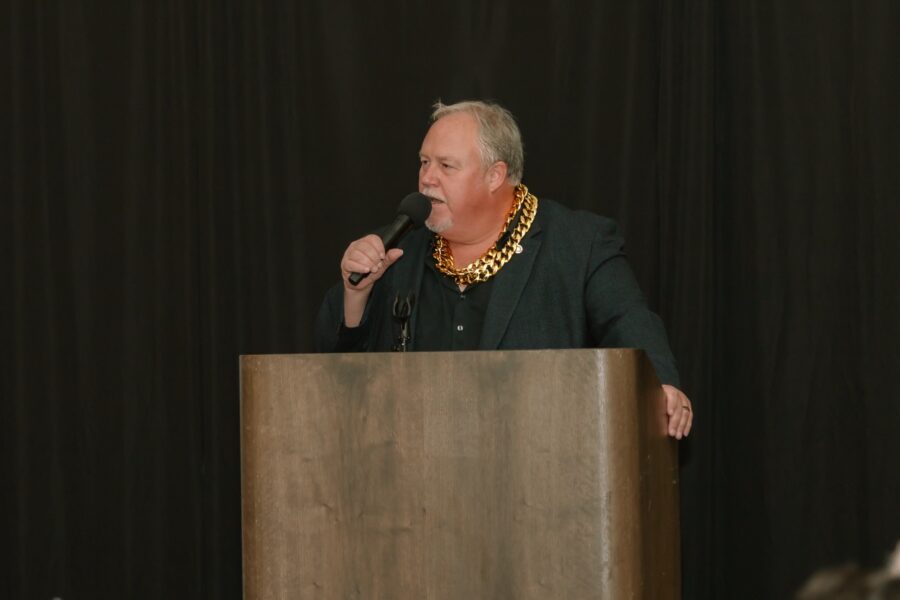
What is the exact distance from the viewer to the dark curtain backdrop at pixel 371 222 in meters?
3.32

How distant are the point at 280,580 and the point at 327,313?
1097mm

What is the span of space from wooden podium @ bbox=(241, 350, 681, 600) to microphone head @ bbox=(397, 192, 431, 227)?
738 mm

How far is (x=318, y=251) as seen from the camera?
12.6 feet

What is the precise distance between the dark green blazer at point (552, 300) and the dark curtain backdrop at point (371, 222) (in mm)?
545

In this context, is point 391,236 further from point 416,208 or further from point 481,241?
point 481,241

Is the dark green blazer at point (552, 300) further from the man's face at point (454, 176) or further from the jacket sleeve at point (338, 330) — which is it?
the man's face at point (454, 176)

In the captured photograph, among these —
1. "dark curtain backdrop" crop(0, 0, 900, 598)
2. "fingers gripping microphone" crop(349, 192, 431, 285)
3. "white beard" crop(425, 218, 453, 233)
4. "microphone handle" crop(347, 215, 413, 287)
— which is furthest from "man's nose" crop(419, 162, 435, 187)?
"dark curtain backdrop" crop(0, 0, 900, 598)

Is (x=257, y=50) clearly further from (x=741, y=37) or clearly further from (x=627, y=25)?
(x=741, y=37)

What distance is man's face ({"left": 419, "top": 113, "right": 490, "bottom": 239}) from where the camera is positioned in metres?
3.04

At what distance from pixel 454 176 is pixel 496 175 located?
0.13 metres

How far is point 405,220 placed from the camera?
2.66m

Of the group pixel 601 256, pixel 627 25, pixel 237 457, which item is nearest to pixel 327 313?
pixel 601 256

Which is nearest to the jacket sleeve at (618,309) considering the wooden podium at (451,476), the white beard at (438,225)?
the white beard at (438,225)

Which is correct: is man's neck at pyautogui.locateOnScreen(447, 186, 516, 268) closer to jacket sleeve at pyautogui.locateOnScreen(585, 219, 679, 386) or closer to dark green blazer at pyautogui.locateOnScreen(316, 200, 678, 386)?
dark green blazer at pyautogui.locateOnScreen(316, 200, 678, 386)
